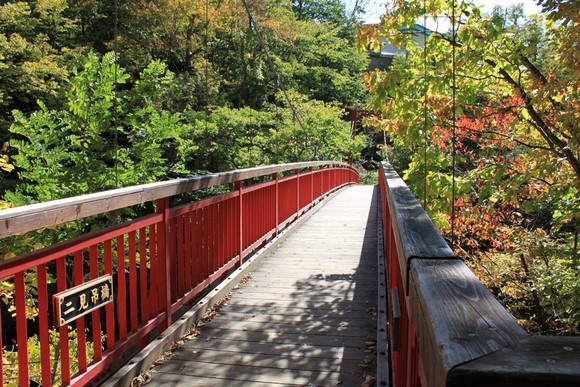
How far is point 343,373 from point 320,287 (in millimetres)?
1926

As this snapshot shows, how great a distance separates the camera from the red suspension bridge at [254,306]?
0.83 m

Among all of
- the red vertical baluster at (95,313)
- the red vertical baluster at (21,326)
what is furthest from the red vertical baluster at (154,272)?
the red vertical baluster at (21,326)

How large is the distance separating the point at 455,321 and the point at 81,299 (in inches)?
76.9

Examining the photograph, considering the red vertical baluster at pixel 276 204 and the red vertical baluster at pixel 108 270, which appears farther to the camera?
the red vertical baluster at pixel 276 204

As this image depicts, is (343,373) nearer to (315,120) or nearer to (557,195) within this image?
(557,195)

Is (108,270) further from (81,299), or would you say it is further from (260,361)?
(260,361)

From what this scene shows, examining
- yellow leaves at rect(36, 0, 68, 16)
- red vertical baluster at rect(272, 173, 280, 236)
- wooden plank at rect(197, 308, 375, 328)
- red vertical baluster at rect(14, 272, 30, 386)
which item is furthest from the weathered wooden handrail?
yellow leaves at rect(36, 0, 68, 16)

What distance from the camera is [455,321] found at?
0.86 m

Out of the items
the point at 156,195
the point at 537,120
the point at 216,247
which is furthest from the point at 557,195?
the point at 156,195

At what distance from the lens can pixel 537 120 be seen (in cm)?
645

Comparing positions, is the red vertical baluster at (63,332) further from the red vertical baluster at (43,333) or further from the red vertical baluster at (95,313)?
the red vertical baluster at (95,313)

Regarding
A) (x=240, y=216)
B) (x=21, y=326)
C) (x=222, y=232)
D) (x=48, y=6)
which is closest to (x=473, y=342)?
(x=21, y=326)

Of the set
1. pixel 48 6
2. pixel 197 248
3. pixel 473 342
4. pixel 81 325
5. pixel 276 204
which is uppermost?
pixel 48 6

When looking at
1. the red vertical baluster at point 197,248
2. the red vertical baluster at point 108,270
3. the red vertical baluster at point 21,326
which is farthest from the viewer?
the red vertical baluster at point 197,248
